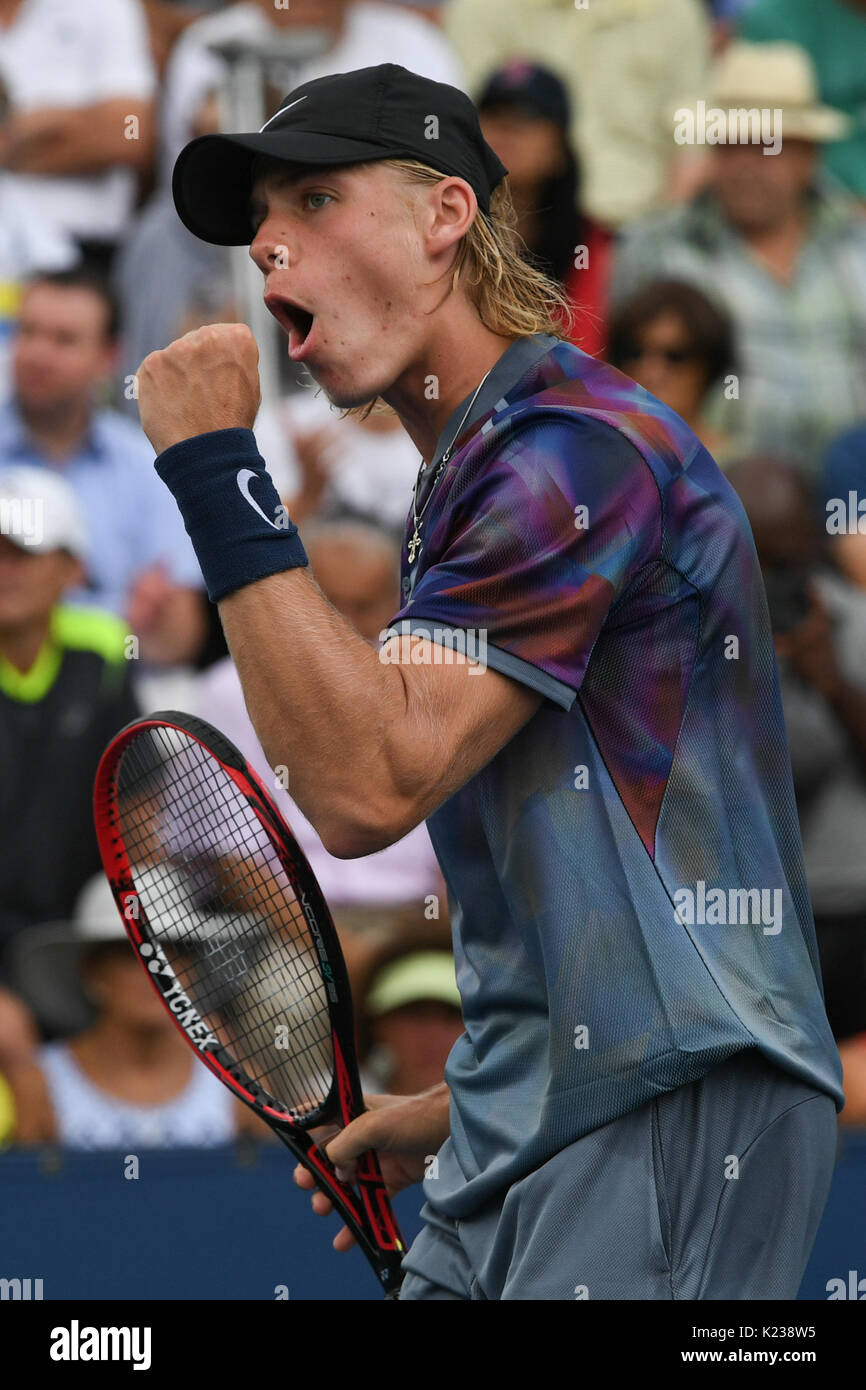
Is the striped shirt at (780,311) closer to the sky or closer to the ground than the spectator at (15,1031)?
closer to the sky

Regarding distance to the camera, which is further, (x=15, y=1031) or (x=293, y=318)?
(x=15, y=1031)

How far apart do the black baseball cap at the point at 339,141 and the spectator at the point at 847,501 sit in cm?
340

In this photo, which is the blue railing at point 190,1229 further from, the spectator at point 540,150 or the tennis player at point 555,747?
the spectator at point 540,150

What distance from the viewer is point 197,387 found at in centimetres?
210

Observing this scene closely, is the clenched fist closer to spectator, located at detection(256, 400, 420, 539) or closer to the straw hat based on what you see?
spectator, located at detection(256, 400, 420, 539)

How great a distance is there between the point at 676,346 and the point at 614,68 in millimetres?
1013

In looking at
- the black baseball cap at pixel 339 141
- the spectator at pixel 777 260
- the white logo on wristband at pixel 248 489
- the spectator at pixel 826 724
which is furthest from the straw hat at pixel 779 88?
the white logo on wristband at pixel 248 489

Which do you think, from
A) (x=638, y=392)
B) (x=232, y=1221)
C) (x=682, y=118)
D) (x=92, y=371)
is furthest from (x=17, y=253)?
(x=638, y=392)

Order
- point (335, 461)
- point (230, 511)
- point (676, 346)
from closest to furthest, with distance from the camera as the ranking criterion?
point (230, 511)
point (676, 346)
point (335, 461)

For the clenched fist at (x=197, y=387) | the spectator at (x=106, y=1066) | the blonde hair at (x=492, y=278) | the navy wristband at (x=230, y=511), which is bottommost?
the spectator at (x=106, y=1066)

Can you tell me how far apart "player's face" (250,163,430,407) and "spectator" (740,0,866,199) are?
4.13 meters

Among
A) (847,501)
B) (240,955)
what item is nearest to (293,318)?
(240,955)

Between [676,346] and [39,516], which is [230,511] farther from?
[676,346]

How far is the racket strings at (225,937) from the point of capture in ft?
9.02
